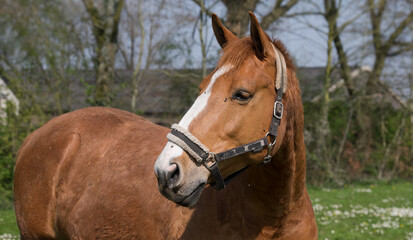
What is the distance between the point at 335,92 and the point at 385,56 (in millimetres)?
4992

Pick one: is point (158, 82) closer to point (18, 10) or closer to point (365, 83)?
point (18, 10)

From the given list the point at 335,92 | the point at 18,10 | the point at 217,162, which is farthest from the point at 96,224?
the point at 335,92

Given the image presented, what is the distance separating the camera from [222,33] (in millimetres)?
2629

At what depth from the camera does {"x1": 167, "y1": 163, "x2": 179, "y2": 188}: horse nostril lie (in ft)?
6.30

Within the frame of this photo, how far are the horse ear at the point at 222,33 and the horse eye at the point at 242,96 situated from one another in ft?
1.75

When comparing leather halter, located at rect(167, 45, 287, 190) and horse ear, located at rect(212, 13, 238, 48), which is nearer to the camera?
leather halter, located at rect(167, 45, 287, 190)

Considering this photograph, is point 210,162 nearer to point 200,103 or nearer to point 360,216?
point 200,103

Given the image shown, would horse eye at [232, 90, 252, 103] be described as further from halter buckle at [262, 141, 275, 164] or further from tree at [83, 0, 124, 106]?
tree at [83, 0, 124, 106]

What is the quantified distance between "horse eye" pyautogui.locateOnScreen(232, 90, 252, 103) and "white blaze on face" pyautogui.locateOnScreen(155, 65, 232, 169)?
0.49 ft

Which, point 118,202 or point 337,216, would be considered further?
point 337,216

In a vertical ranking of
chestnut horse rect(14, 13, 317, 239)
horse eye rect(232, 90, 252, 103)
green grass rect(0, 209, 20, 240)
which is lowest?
green grass rect(0, 209, 20, 240)

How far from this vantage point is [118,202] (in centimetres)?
310

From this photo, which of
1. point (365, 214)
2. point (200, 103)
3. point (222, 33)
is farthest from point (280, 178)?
point (365, 214)

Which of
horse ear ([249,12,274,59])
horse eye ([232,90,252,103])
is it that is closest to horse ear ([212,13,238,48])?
horse ear ([249,12,274,59])
